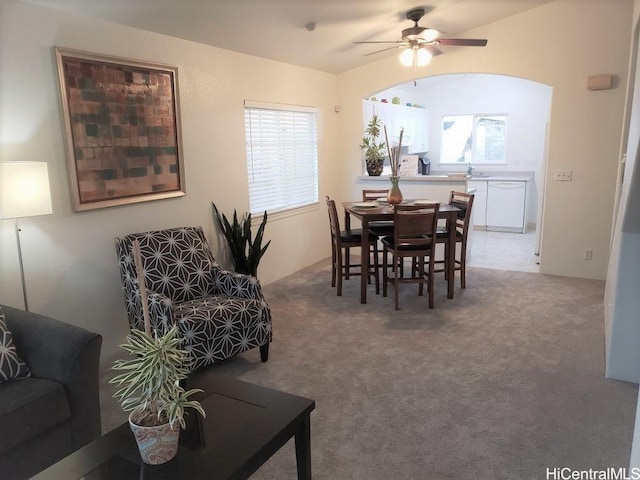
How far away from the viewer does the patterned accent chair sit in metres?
2.93

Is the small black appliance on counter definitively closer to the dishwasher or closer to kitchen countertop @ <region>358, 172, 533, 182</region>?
kitchen countertop @ <region>358, 172, 533, 182</region>

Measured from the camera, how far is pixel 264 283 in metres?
5.02

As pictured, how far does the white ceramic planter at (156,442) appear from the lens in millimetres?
1472

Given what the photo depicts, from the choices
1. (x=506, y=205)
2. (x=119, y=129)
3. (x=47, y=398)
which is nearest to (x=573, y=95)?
(x=506, y=205)

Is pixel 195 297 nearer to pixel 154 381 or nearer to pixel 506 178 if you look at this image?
pixel 154 381

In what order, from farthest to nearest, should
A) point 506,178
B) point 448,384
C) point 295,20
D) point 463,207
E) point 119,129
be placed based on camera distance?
point 506,178 → point 463,207 → point 295,20 → point 119,129 → point 448,384

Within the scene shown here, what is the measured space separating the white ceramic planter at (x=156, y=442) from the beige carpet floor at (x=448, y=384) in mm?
761

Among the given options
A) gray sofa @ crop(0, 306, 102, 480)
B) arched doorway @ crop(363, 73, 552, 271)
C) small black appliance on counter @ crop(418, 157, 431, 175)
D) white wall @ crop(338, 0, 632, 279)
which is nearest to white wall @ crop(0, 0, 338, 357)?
gray sofa @ crop(0, 306, 102, 480)

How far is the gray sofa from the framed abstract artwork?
1.11 metres

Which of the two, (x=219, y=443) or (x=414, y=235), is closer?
(x=219, y=443)

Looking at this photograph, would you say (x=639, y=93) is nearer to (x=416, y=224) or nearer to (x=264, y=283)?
(x=416, y=224)

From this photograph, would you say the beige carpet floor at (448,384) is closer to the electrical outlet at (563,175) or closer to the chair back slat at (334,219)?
the chair back slat at (334,219)

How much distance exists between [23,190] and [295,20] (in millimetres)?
2536

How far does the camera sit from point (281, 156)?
16.9 feet
